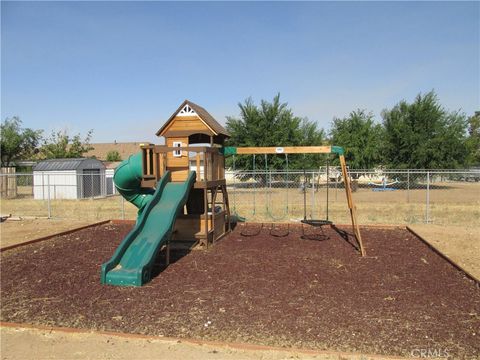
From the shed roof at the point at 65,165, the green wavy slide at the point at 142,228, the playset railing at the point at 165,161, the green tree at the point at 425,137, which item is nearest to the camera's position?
the green wavy slide at the point at 142,228

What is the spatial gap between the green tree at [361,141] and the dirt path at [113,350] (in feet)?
101

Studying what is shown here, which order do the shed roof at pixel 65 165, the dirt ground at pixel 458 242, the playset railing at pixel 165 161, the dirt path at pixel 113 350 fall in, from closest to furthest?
the dirt path at pixel 113 350
the dirt ground at pixel 458 242
the playset railing at pixel 165 161
the shed roof at pixel 65 165

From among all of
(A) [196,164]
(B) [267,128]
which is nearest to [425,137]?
(B) [267,128]

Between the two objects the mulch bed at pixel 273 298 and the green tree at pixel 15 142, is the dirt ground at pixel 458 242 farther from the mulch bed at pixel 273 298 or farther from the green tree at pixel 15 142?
the green tree at pixel 15 142

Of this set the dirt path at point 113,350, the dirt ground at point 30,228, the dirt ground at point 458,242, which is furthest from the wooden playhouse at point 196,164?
the dirt ground at point 458,242

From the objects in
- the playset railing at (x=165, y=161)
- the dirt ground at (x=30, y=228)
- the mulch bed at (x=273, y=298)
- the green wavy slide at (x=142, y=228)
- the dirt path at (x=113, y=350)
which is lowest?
the dirt ground at (x=30, y=228)

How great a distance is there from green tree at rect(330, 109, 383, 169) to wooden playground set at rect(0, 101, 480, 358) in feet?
79.6

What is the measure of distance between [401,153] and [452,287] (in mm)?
27938

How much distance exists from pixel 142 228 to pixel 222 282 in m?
2.03

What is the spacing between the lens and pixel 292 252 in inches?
315

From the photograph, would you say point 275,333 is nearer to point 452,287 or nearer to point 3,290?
point 452,287

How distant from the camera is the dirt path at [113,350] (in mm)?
3725

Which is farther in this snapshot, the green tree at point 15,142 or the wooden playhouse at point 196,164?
the green tree at point 15,142

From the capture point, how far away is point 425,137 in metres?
30.8
